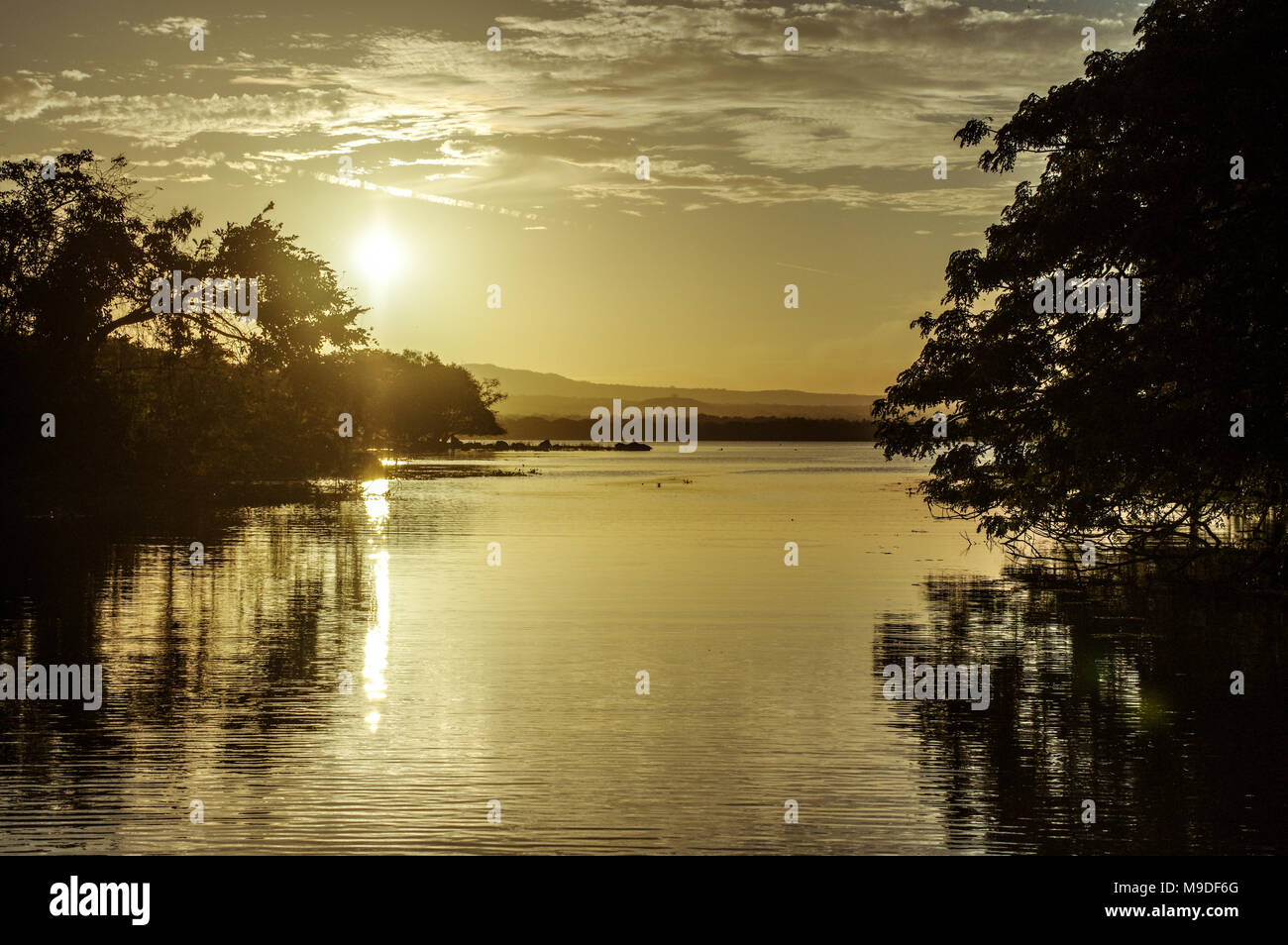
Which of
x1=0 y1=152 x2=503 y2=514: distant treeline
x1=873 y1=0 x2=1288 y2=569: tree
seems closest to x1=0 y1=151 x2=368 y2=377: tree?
x1=0 y1=152 x2=503 y2=514: distant treeline

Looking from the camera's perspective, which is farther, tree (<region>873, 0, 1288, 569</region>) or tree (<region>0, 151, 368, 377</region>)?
tree (<region>0, 151, 368, 377</region>)

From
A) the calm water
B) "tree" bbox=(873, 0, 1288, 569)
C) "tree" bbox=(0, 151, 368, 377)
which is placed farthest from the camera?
"tree" bbox=(0, 151, 368, 377)

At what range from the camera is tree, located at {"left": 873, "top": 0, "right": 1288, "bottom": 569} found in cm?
1970

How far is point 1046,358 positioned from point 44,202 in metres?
32.3

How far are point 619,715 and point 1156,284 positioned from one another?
1326 centimetres

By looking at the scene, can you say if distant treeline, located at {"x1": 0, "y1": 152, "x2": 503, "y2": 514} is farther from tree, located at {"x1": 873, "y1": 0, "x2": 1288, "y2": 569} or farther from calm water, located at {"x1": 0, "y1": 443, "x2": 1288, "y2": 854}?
tree, located at {"x1": 873, "y1": 0, "x2": 1288, "y2": 569}

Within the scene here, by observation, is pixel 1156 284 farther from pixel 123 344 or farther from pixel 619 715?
pixel 123 344

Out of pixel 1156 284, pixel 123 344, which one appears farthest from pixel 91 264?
pixel 1156 284

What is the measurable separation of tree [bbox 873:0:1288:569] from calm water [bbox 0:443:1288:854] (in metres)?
2.74

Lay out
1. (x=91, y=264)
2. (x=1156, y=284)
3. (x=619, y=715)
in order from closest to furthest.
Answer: (x=619, y=715)
(x=1156, y=284)
(x=91, y=264)

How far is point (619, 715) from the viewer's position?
14.3 metres

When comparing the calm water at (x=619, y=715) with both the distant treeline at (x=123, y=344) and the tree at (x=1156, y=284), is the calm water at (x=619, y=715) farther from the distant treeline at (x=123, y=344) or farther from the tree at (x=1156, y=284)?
the distant treeline at (x=123, y=344)

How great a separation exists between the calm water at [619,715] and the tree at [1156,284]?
108 inches
